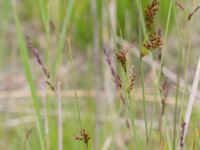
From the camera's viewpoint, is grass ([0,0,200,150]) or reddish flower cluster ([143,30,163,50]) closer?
reddish flower cluster ([143,30,163,50])

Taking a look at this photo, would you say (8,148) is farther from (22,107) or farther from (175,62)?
(175,62)

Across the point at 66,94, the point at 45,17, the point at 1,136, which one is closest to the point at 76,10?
the point at 66,94

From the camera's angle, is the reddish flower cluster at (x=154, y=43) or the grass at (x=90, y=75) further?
the grass at (x=90, y=75)

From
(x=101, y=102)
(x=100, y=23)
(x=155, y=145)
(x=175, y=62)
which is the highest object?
(x=100, y=23)

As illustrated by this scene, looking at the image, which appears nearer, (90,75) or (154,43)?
(154,43)

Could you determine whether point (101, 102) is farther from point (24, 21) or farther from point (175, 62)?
point (24, 21)

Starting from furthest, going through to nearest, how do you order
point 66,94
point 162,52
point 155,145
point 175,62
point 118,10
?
1. point 175,62
2. point 118,10
3. point 66,94
4. point 155,145
5. point 162,52

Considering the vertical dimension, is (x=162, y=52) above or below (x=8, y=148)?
above

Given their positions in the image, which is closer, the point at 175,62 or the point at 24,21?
the point at 175,62

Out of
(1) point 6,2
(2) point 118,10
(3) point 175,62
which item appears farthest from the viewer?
(3) point 175,62

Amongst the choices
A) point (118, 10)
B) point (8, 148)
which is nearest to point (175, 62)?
point (118, 10)
